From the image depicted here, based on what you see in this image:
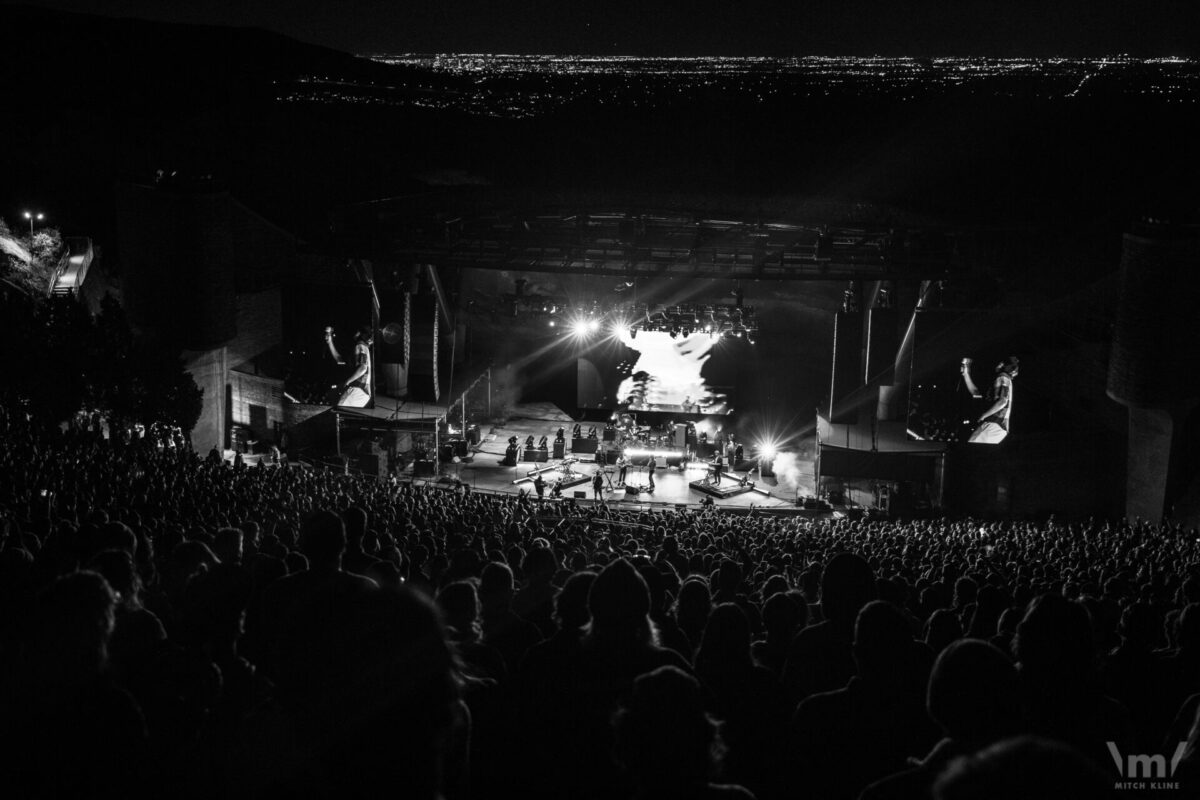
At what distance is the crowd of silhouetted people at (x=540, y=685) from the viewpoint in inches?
83.9

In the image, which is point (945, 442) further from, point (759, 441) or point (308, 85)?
point (308, 85)

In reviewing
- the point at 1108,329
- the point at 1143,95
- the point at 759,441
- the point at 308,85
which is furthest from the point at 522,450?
the point at 1143,95

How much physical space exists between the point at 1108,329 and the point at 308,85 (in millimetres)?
38482

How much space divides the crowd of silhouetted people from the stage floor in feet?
64.8

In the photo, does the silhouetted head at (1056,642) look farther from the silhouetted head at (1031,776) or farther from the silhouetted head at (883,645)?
the silhouetted head at (1031,776)

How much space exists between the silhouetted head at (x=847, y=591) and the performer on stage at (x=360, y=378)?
971 inches

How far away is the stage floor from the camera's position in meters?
26.2

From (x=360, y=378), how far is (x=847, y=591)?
81.6 ft

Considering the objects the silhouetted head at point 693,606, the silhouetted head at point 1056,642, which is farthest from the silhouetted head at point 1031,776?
the silhouetted head at point 693,606

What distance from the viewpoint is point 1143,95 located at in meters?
46.0

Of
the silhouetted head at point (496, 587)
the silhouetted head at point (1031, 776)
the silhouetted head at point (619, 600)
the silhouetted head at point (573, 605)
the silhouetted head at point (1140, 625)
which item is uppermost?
the silhouetted head at point (1031, 776)

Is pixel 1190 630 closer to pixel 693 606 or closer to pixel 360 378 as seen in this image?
pixel 693 606

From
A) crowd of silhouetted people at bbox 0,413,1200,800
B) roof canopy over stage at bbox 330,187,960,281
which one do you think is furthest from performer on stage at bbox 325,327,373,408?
crowd of silhouetted people at bbox 0,413,1200,800

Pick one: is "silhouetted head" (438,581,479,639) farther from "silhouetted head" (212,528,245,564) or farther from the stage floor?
the stage floor
